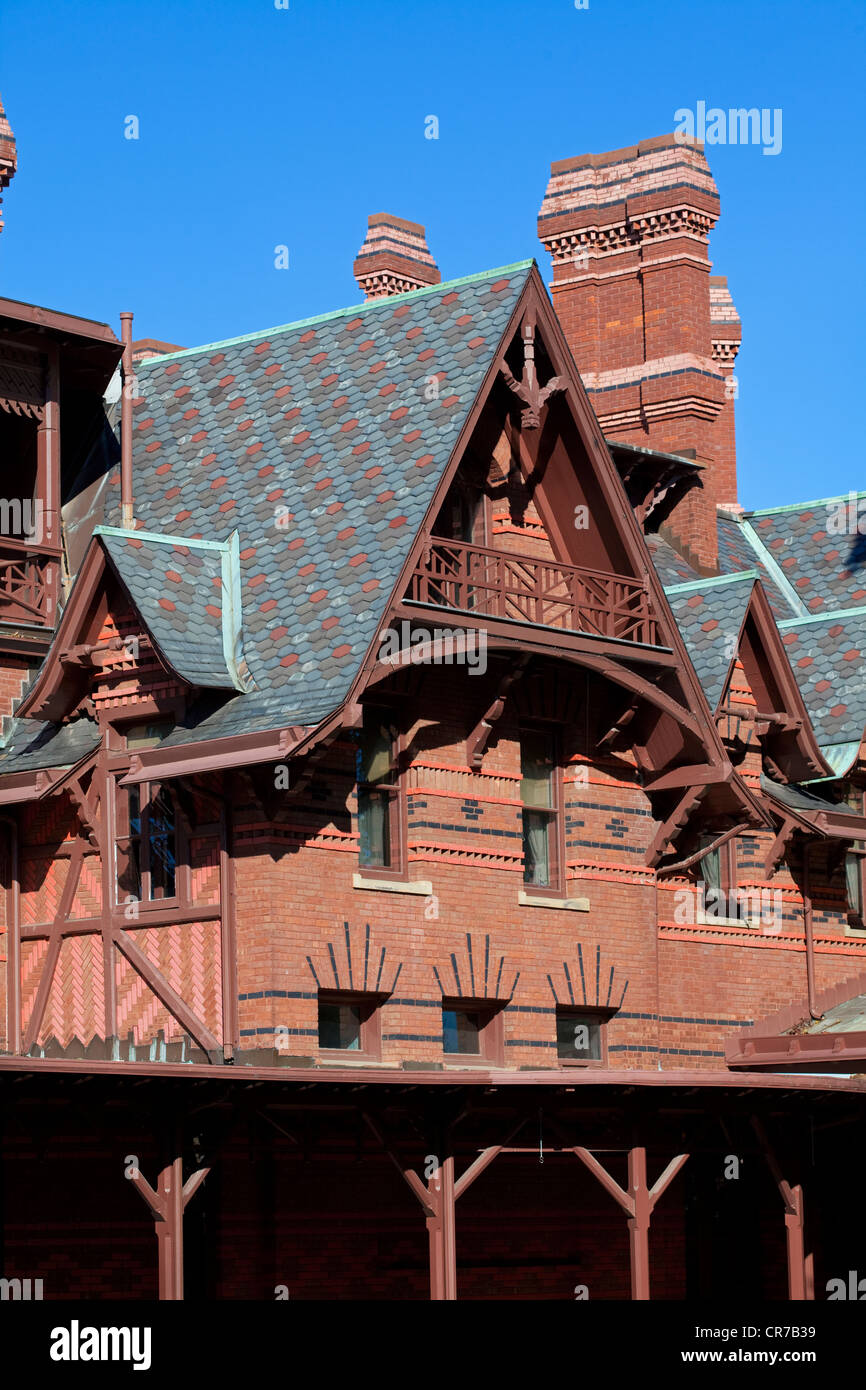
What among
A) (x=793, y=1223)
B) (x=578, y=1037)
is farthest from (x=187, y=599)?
(x=793, y=1223)

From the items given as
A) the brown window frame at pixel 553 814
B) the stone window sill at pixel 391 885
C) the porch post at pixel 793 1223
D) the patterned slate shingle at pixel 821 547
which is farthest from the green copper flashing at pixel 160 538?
the patterned slate shingle at pixel 821 547

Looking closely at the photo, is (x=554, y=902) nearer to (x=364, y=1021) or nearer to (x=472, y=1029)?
(x=472, y=1029)

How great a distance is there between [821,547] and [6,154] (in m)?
11.7

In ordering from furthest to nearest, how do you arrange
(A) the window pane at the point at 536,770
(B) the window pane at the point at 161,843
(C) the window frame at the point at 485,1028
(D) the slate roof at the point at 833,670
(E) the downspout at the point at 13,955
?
1. (D) the slate roof at the point at 833,670
2. (A) the window pane at the point at 536,770
3. (C) the window frame at the point at 485,1028
4. (E) the downspout at the point at 13,955
5. (B) the window pane at the point at 161,843

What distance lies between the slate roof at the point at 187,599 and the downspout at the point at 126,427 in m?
1.39

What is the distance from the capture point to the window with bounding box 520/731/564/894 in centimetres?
2395

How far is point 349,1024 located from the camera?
21.6 m

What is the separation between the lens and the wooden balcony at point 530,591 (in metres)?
21.7

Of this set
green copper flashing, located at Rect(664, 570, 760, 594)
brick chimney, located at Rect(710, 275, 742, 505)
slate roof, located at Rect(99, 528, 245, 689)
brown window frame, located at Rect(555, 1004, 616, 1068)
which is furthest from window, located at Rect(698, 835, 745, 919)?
brick chimney, located at Rect(710, 275, 742, 505)

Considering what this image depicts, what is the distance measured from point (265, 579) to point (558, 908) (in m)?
4.46

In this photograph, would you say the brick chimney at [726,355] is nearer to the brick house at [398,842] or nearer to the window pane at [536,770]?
the brick house at [398,842]

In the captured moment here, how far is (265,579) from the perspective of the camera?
22422 mm

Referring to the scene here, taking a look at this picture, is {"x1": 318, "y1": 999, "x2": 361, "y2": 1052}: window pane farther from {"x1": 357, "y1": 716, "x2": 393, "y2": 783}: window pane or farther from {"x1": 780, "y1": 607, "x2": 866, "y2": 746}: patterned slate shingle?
{"x1": 780, "y1": 607, "x2": 866, "y2": 746}: patterned slate shingle
